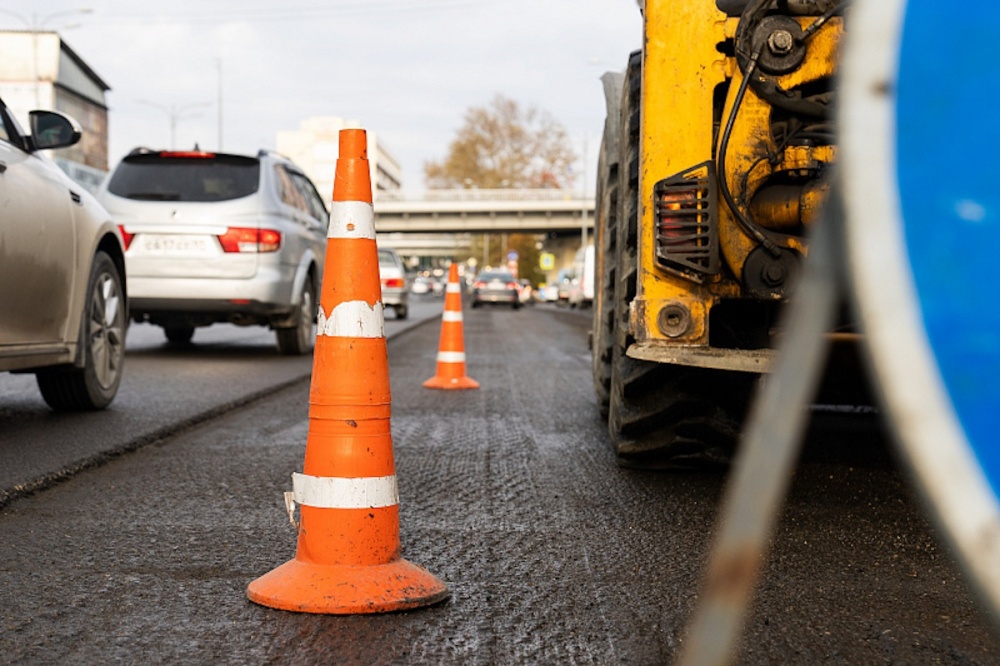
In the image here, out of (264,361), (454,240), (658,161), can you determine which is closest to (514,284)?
(264,361)

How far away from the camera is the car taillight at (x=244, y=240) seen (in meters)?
12.0

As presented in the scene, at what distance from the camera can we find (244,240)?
39.5 ft

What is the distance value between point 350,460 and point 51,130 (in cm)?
359

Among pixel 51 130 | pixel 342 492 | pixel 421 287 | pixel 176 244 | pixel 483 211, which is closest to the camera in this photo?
pixel 342 492

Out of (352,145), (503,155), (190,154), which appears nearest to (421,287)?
(503,155)

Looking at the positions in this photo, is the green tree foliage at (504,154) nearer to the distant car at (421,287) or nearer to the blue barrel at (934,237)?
the distant car at (421,287)

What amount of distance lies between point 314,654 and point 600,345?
511cm

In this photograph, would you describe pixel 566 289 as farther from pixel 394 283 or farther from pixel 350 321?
pixel 350 321

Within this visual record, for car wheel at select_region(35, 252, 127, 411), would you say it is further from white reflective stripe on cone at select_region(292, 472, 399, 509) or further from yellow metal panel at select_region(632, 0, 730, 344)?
white reflective stripe on cone at select_region(292, 472, 399, 509)

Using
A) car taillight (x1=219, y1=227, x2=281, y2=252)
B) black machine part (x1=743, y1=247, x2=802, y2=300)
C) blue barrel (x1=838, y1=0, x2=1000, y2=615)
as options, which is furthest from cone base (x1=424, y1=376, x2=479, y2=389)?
blue barrel (x1=838, y1=0, x2=1000, y2=615)

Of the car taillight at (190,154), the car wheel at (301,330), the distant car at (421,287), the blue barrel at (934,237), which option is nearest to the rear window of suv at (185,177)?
the car taillight at (190,154)

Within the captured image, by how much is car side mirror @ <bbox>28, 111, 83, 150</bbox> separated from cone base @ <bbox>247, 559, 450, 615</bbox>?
11.8 ft

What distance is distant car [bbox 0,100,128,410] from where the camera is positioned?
602 centimetres

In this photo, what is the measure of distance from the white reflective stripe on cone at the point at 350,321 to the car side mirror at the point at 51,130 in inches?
125
